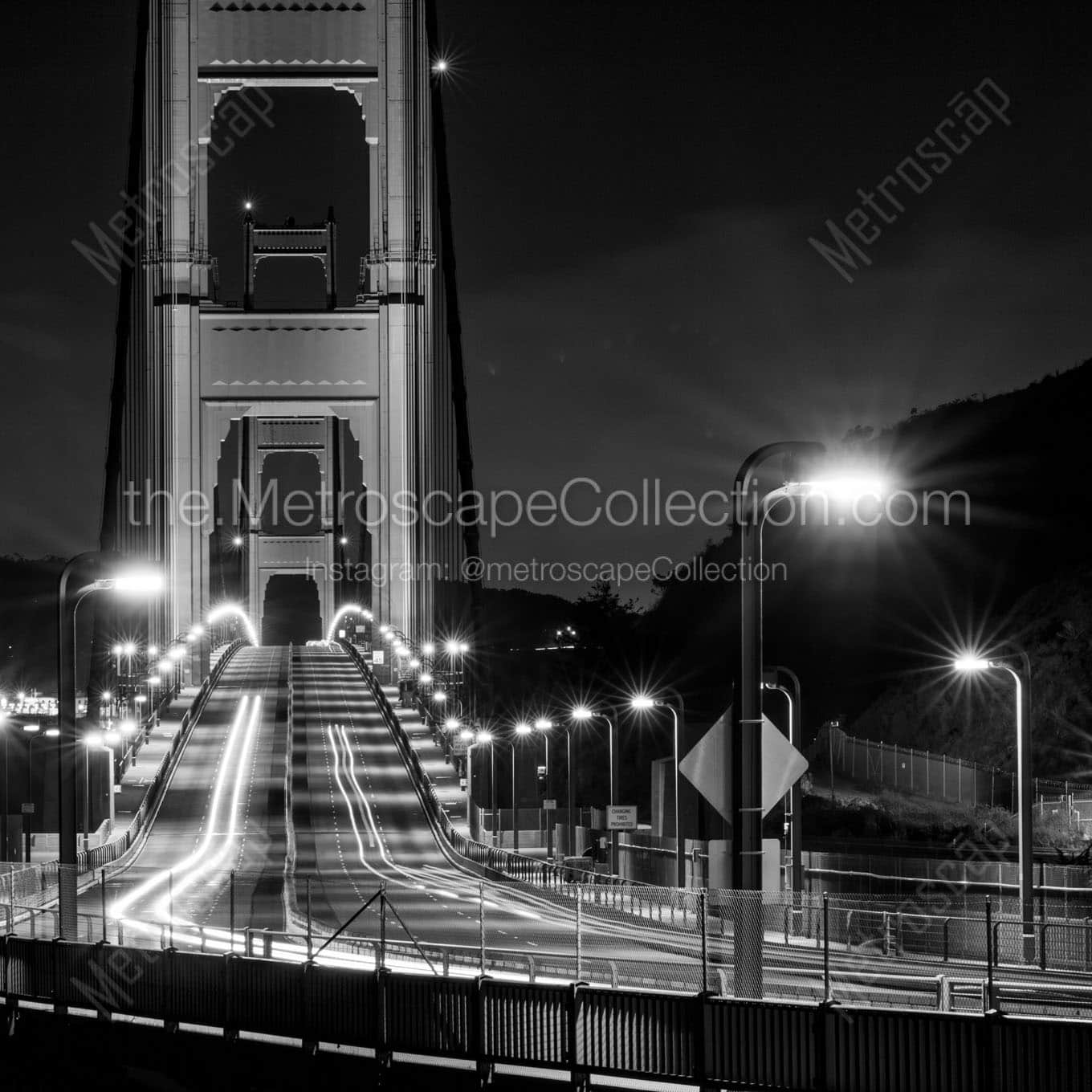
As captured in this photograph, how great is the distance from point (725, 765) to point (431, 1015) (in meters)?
4.82

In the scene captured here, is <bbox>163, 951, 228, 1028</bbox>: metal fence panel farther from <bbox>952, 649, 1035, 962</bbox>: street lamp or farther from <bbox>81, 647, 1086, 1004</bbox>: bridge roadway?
<bbox>952, 649, 1035, 962</bbox>: street lamp

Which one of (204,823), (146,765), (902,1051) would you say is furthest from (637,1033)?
(146,765)

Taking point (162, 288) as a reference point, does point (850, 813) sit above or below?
below

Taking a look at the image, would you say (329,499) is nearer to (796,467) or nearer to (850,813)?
(850,813)

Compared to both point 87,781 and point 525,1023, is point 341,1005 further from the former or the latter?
point 87,781

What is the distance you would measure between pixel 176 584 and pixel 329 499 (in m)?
77.3

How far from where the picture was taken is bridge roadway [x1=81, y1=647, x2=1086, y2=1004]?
18984 millimetres

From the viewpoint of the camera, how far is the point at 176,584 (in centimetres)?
6788

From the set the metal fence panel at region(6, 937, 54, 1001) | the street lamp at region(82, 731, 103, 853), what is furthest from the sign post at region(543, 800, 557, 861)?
the metal fence panel at region(6, 937, 54, 1001)

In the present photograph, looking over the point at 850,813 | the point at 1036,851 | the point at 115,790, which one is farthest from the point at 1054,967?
the point at 115,790

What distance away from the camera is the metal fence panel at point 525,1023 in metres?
15.6

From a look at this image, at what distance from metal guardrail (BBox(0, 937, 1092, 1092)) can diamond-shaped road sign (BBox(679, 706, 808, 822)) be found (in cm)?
198

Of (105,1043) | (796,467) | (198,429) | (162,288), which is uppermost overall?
(162,288)

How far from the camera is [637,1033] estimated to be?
15172 mm
